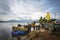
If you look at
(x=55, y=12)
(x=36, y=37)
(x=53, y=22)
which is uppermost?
(x=55, y=12)

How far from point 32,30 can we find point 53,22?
1.40ft

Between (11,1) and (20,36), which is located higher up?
(11,1)

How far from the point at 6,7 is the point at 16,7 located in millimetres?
198

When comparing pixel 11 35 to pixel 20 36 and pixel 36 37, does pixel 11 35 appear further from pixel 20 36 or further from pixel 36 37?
pixel 36 37

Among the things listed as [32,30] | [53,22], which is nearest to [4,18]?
[32,30]

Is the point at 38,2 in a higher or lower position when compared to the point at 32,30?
higher

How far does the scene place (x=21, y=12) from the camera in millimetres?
2785

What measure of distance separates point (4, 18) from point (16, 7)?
322 mm

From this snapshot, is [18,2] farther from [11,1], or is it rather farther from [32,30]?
[32,30]

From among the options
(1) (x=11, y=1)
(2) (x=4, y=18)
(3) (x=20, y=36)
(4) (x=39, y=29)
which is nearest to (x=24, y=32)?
(3) (x=20, y=36)

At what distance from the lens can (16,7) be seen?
9.14 feet

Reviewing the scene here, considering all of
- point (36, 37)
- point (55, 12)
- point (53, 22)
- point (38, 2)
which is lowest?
point (36, 37)

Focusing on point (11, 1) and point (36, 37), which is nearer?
point (36, 37)

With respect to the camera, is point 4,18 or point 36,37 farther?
point 4,18
